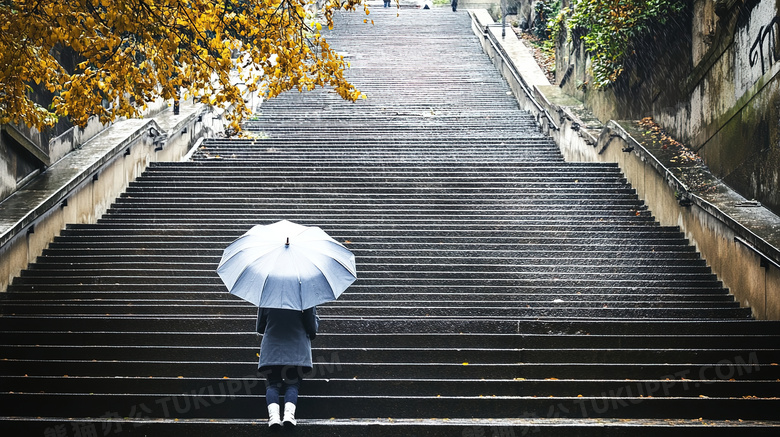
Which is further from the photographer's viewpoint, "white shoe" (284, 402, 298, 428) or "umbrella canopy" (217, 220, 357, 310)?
"white shoe" (284, 402, 298, 428)

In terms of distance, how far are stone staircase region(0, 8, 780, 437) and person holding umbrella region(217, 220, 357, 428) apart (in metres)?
0.34

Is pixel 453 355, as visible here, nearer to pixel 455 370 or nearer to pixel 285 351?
pixel 455 370

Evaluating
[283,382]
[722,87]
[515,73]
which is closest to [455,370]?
[283,382]

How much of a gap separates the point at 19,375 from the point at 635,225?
741 cm

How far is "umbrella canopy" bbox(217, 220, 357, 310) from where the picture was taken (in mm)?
4582

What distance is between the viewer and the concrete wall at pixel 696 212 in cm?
709

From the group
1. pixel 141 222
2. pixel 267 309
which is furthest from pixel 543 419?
pixel 141 222

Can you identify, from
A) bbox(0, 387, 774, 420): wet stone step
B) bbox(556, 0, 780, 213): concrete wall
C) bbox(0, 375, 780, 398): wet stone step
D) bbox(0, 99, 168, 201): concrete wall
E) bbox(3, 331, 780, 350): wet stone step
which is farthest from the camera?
bbox(0, 99, 168, 201): concrete wall

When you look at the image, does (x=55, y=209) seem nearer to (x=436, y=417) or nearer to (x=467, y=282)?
(x=467, y=282)

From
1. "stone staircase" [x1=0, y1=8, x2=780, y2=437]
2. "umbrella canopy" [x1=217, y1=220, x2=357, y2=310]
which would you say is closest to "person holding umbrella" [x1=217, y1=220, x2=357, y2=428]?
"umbrella canopy" [x1=217, y1=220, x2=357, y2=310]

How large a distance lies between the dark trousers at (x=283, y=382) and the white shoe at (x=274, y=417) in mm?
36

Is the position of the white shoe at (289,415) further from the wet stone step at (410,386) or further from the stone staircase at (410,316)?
the wet stone step at (410,386)

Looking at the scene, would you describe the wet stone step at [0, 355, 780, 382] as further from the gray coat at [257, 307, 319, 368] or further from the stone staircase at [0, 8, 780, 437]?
the gray coat at [257, 307, 319, 368]

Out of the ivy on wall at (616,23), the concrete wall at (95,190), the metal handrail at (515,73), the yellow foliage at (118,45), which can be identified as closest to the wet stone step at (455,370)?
the yellow foliage at (118,45)
